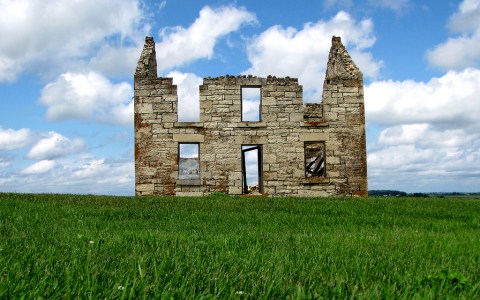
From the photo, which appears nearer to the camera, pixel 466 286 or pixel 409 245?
pixel 466 286

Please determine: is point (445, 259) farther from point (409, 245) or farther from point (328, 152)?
point (328, 152)

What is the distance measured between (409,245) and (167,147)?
618 inches

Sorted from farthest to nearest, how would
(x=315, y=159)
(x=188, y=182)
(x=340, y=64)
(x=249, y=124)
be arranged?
(x=315, y=159)
(x=340, y=64)
(x=249, y=124)
(x=188, y=182)

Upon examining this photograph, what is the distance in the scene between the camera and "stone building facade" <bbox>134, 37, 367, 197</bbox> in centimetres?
2162

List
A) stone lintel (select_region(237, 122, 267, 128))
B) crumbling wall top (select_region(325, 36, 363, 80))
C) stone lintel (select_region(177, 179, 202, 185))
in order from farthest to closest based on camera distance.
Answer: crumbling wall top (select_region(325, 36, 363, 80))
stone lintel (select_region(237, 122, 267, 128))
stone lintel (select_region(177, 179, 202, 185))

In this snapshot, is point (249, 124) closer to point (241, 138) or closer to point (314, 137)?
point (241, 138)

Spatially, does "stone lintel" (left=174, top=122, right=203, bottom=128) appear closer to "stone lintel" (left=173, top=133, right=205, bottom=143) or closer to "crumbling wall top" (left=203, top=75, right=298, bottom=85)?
"stone lintel" (left=173, top=133, right=205, bottom=143)

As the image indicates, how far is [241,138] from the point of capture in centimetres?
2198

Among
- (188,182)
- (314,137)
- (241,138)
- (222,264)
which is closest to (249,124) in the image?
(241,138)

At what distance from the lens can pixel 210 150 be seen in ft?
71.7

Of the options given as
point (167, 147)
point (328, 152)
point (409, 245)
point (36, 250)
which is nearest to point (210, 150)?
point (167, 147)

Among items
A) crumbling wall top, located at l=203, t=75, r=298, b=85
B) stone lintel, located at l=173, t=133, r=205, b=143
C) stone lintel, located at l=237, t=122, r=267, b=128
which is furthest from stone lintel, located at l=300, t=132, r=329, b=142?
stone lintel, located at l=173, t=133, r=205, b=143

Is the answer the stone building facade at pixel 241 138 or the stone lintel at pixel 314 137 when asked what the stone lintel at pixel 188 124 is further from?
the stone lintel at pixel 314 137

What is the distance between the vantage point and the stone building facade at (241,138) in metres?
21.6
